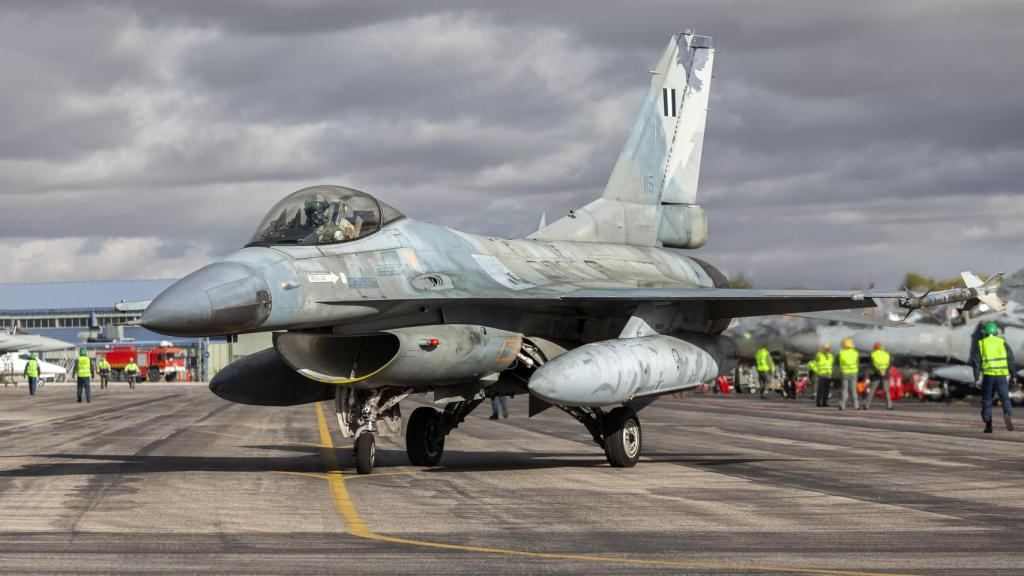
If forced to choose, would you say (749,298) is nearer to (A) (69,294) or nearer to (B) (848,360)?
(B) (848,360)

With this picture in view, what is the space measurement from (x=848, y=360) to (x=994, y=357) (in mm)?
12786

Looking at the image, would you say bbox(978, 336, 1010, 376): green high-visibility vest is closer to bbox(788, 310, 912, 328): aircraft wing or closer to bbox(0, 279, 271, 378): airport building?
bbox(788, 310, 912, 328): aircraft wing

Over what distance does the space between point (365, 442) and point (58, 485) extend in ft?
10.6

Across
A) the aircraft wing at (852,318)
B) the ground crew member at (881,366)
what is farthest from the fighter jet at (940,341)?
the aircraft wing at (852,318)

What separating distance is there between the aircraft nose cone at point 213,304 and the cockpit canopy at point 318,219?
3.23 feet

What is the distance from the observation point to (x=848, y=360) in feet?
114

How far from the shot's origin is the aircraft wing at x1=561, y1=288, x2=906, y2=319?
14584 mm

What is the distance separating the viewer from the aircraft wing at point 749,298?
14.6 metres

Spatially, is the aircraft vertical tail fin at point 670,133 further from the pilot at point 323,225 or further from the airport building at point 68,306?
the airport building at point 68,306

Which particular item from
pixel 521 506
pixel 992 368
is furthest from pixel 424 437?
pixel 992 368

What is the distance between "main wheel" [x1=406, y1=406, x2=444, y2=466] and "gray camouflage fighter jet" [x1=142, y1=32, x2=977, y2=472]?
0.7 inches

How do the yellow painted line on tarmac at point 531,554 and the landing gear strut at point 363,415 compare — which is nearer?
the yellow painted line on tarmac at point 531,554

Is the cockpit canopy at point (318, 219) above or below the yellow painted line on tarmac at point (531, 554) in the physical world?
above

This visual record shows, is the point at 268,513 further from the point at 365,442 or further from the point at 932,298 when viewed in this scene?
the point at 932,298
